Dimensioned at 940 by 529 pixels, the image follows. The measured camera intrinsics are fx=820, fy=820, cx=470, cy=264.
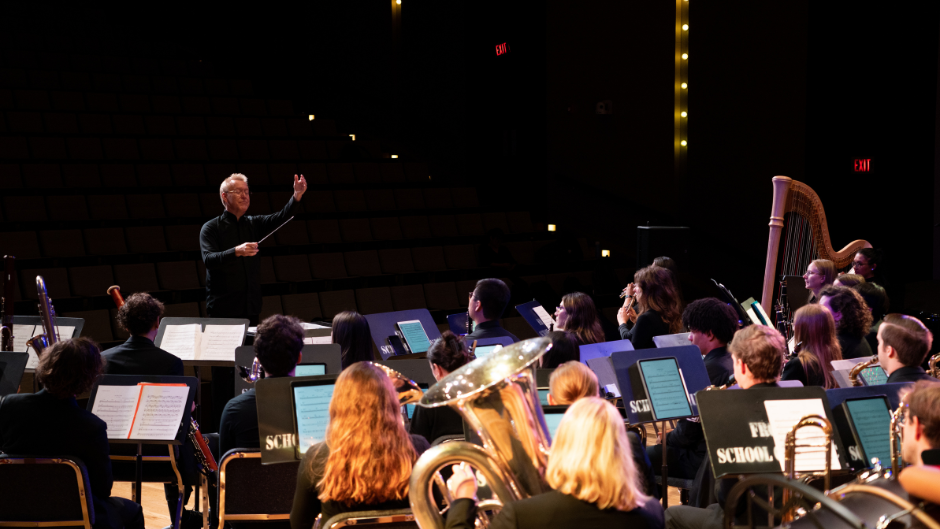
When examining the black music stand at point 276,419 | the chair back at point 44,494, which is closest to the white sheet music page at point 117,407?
the chair back at point 44,494

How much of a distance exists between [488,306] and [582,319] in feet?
1.64

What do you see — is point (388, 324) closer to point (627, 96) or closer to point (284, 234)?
point (284, 234)

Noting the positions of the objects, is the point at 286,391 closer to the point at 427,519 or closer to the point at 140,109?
the point at 427,519

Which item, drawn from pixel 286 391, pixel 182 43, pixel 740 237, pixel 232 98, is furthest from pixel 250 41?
pixel 286 391

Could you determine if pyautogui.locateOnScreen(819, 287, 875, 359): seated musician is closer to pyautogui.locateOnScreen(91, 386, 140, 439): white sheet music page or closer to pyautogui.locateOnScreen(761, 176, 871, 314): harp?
pyautogui.locateOnScreen(761, 176, 871, 314): harp

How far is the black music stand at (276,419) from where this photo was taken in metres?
2.54

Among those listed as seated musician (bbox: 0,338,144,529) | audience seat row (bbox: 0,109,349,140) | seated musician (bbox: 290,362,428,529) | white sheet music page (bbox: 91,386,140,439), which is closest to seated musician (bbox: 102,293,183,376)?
white sheet music page (bbox: 91,386,140,439)

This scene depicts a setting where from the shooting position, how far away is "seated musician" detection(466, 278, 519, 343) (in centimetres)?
397

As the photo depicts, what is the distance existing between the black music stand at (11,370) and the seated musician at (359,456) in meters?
1.71

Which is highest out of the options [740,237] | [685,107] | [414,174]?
[685,107]

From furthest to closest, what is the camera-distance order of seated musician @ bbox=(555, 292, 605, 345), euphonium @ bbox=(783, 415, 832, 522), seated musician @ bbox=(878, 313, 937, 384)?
seated musician @ bbox=(555, 292, 605, 345) < seated musician @ bbox=(878, 313, 937, 384) < euphonium @ bbox=(783, 415, 832, 522)

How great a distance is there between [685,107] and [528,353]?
7.80 m

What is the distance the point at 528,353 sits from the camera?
1.84 meters

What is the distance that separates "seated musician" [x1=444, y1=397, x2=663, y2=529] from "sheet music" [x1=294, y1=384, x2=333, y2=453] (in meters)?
0.90
